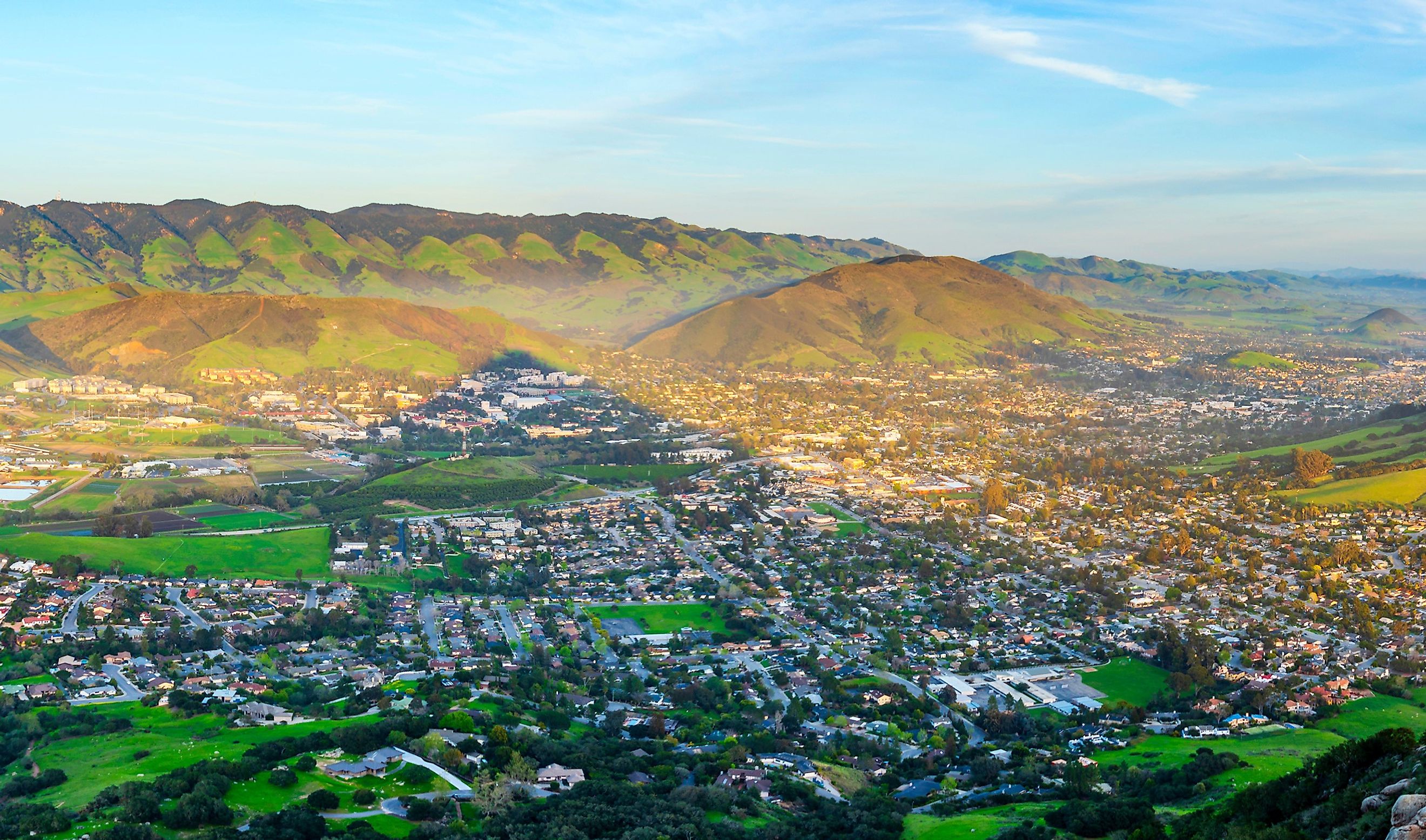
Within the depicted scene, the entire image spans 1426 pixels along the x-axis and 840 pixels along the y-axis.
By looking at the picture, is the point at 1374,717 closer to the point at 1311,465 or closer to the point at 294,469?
the point at 1311,465

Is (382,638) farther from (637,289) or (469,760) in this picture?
(637,289)

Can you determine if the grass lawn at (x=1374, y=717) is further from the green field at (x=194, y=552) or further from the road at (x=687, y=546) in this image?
the green field at (x=194, y=552)

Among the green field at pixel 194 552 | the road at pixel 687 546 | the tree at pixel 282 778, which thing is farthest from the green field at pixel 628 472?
the tree at pixel 282 778

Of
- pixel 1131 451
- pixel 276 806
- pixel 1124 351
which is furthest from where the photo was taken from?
pixel 1124 351

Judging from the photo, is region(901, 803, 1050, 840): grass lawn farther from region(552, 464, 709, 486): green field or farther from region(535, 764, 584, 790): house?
region(552, 464, 709, 486): green field

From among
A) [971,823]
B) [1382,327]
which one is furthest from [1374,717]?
[1382,327]

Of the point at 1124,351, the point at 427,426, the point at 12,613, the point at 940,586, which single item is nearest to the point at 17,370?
the point at 427,426

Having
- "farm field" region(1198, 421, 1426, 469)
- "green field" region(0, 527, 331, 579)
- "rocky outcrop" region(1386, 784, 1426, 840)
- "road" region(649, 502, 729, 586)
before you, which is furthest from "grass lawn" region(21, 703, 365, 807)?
"farm field" region(1198, 421, 1426, 469)
